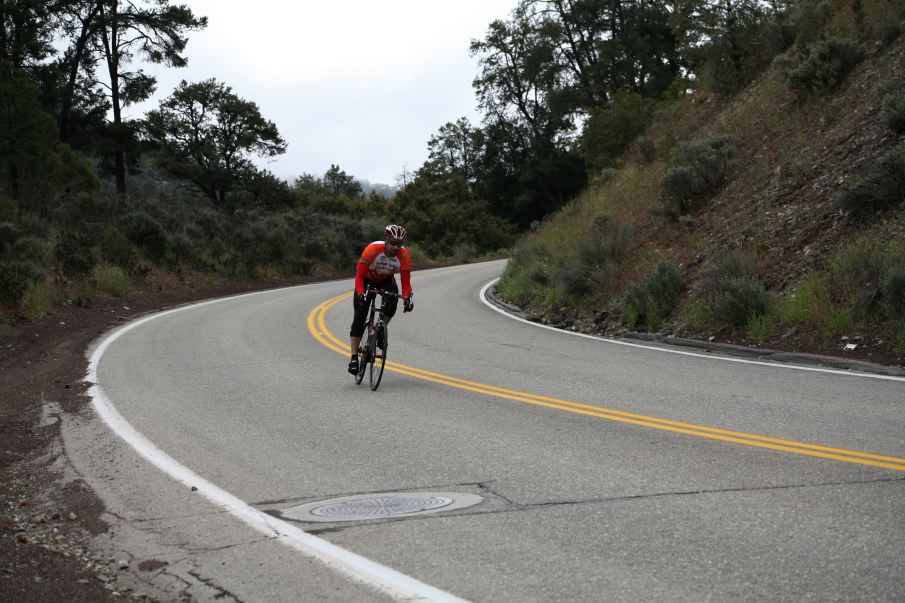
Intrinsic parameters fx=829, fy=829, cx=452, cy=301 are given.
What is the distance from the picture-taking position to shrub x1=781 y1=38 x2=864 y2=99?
60.7 feet

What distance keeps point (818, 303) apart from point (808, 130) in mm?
7284

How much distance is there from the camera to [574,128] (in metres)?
66.8

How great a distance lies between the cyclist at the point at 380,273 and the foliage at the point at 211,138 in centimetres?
3577

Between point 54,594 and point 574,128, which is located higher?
point 574,128

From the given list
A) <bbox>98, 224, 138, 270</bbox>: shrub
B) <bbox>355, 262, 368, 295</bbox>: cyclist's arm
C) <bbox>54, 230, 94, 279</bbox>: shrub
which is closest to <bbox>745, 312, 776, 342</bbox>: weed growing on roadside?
<bbox>355, 262, 368, 295</bbox>: cyclist's arm

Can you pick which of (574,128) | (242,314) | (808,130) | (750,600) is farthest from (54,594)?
(574,128)

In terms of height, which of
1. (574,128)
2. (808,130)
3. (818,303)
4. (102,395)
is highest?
(574,128)

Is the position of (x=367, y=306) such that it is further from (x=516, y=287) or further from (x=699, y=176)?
(x=516, y=287)

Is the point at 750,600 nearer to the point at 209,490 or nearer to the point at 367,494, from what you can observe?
the point at 367,494

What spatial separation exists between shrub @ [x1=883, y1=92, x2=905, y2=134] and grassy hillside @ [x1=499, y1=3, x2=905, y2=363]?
0.02 m

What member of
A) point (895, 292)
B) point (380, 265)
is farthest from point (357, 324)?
point (895, 292)

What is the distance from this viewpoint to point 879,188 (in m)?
13.1

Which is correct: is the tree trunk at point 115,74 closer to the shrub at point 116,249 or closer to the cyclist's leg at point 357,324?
the shrub at point 116,249

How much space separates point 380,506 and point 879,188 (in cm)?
1086
